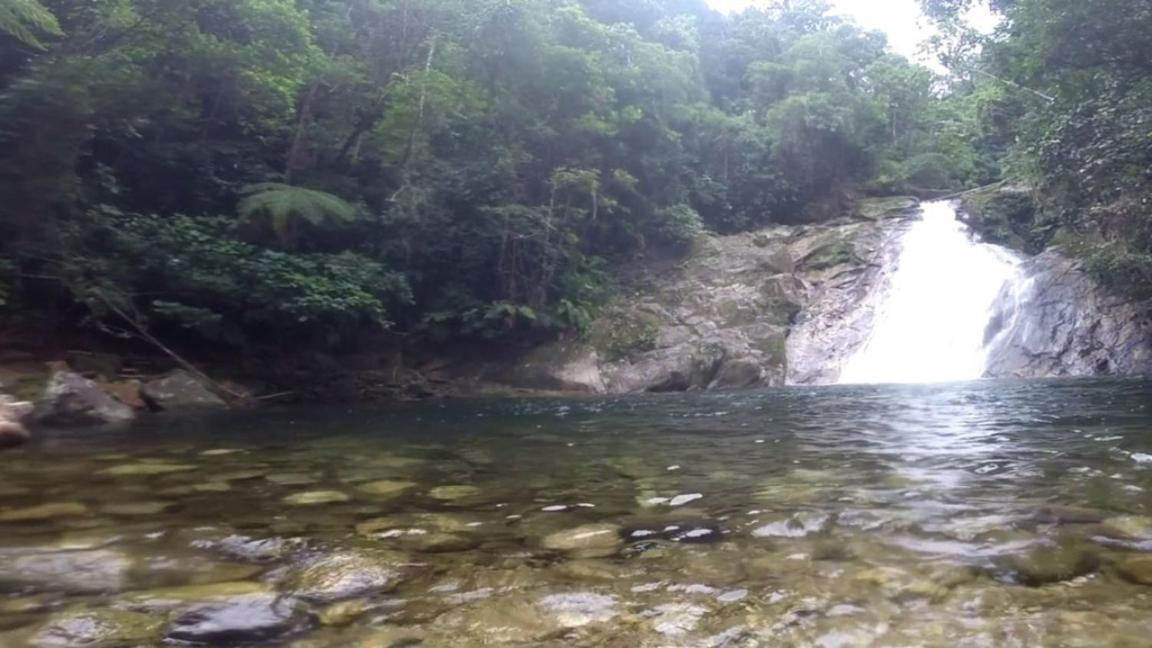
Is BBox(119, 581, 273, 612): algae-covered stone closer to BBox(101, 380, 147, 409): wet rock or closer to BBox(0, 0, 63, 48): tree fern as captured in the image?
BBox(0, 0, 63, 48): tree fern

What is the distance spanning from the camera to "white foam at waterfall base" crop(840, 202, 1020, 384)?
17.7 meters

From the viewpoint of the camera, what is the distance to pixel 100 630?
2.54 m

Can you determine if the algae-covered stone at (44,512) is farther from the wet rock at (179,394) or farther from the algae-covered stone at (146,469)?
the wet rock at (179,394)

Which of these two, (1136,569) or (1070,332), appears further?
(1070,332)

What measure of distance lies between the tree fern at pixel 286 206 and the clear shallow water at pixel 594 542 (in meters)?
6.72

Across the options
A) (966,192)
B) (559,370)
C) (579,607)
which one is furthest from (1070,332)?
(579,607)

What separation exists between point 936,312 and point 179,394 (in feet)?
52.6

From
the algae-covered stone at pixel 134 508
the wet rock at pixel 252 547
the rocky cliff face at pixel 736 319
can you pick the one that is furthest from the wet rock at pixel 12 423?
the rocky cliff face at pixel 736 319

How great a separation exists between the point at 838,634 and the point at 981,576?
2.74 feet

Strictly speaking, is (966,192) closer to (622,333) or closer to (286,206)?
(622,333)

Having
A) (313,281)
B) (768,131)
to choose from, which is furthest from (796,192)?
(313,281)

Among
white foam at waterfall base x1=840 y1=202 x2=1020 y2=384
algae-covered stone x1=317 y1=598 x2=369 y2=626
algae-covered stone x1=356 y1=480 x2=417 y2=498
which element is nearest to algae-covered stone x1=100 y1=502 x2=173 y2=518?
algae-covered stone x1=356 y1=480 x2=417 y2=498

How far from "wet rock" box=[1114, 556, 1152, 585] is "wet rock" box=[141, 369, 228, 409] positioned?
1153 cm

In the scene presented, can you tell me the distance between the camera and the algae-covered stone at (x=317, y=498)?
4648 millimetres
